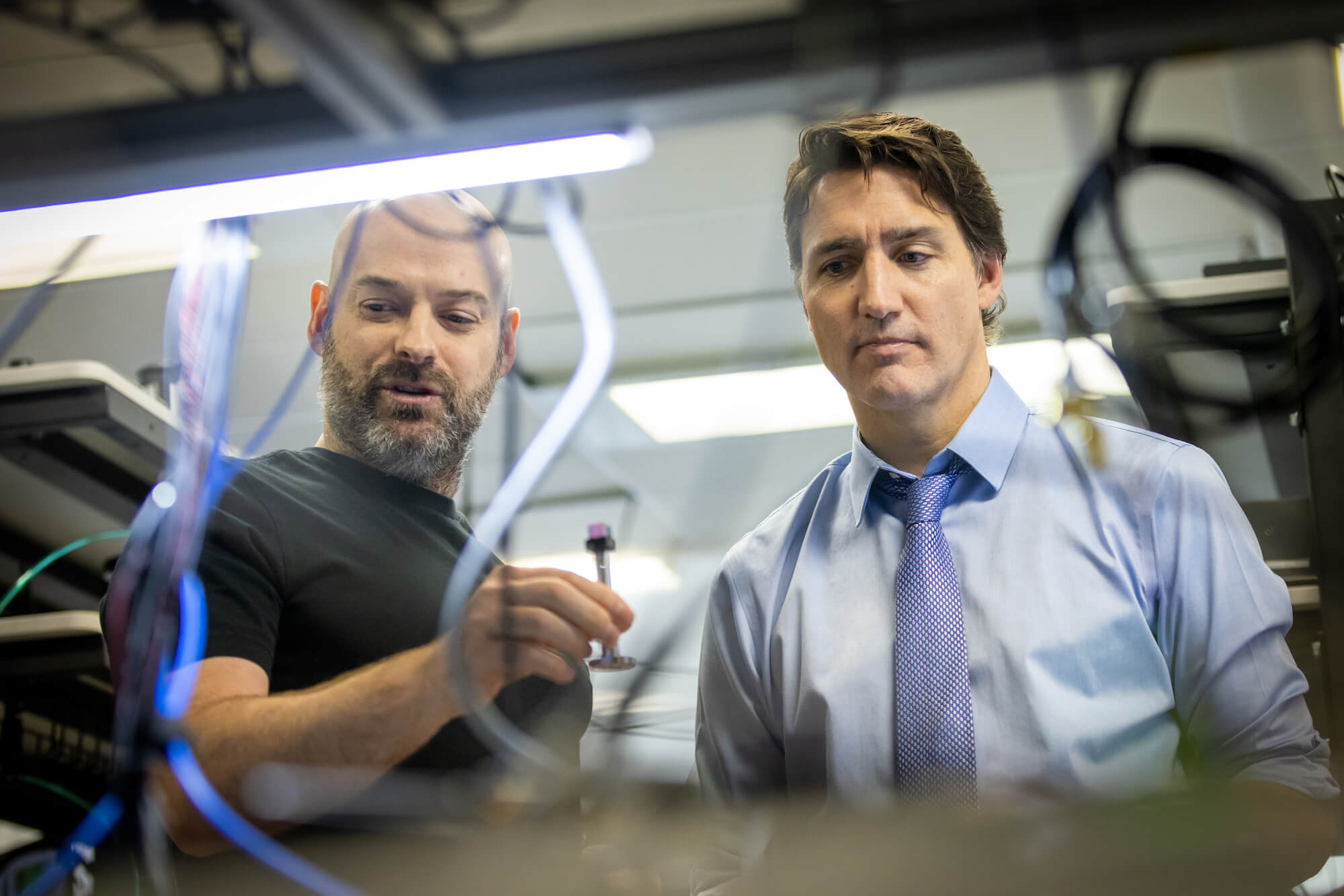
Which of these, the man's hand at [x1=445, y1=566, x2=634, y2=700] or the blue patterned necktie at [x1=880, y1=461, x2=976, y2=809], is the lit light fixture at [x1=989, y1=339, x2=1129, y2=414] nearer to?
the blue patterned necktie at [x1=880, y1=461, x2=976, y2=809]

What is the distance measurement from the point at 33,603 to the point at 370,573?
53.1 inches

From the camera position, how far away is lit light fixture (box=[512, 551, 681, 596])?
562 millimetres

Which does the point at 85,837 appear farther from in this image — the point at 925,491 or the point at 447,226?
the point at 925,491

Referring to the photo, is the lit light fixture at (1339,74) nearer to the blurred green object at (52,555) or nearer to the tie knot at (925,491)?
the tie knot at (925,491)

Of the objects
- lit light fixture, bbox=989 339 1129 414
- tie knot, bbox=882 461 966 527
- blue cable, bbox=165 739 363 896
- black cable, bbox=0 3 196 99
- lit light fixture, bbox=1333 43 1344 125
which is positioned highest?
black cable, bbox=0 3 196 99

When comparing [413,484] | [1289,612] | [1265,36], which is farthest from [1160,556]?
[413,484]

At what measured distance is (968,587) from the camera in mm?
663

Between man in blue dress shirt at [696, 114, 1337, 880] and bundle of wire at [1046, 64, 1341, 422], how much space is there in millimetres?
75

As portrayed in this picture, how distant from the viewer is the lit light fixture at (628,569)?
0.56 meters

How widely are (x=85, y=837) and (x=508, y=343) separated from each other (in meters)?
0.51

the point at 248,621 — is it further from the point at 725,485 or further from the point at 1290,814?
the point at 1290,814

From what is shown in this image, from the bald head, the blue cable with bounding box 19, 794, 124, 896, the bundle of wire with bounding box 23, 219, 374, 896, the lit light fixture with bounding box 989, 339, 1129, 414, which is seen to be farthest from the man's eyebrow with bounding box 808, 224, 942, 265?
the blue cable with bounding box 19, 794, 124, 896

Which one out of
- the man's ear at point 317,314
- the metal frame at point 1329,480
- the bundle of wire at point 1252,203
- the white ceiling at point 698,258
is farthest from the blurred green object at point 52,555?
the metal frame at point 1329,480

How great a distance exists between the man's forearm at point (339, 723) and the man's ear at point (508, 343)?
0.65 ft
